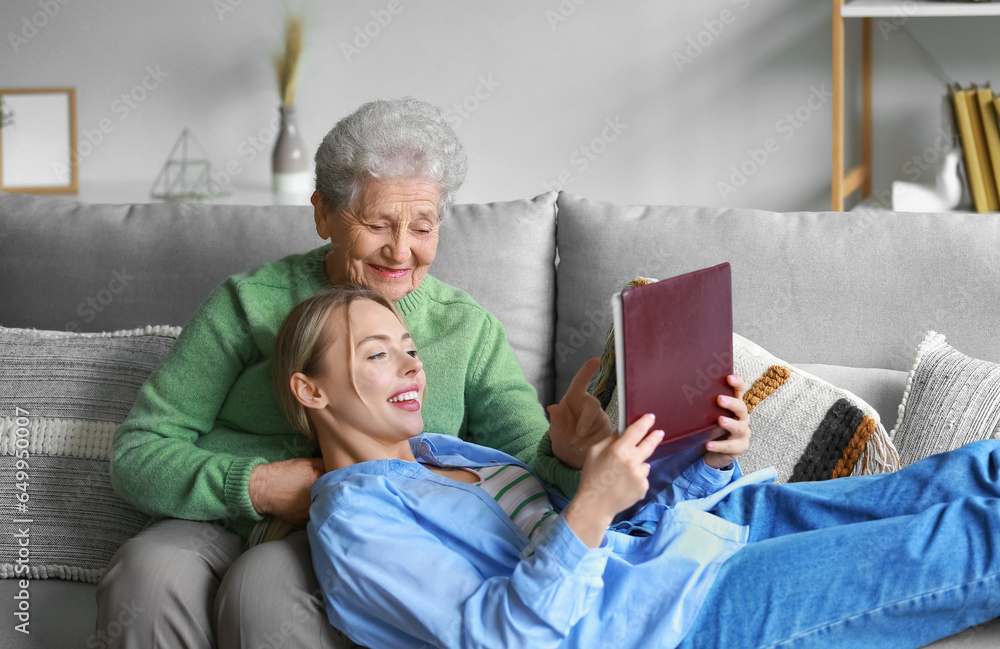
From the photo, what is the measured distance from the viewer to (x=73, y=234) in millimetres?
1926

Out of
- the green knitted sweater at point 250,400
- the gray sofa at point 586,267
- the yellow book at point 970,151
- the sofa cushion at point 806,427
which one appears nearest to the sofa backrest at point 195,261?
the gray sofa at point 586,267

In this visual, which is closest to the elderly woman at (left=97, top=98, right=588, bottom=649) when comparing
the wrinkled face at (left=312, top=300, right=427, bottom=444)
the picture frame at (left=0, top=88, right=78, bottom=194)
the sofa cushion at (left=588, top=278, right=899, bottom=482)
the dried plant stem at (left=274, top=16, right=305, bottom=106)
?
the wrinkled face at (left=312, top=300, right=427, bottom=444)

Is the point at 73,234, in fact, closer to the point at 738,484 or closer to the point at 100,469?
the point at 100,469

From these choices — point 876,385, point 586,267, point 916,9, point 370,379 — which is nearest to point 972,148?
point 916,9

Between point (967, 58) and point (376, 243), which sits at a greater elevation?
point (967, 58)

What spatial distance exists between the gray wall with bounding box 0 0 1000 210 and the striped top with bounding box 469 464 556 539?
5.68ft

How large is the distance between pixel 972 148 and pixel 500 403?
4.88ft

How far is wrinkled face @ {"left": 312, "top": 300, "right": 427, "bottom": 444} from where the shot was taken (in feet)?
4.42

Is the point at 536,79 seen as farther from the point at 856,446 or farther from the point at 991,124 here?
the point at 856,446

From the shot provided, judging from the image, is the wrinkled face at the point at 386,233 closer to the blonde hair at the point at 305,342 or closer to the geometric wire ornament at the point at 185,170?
the blonde hair at the point at 305,342

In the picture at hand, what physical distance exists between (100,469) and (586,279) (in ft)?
2.98

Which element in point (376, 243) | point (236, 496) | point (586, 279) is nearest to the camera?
point (236, 496)

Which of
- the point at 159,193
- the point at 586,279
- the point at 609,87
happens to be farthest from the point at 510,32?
the point at 586,279

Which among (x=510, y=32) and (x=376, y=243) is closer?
(x=376, y=243)
